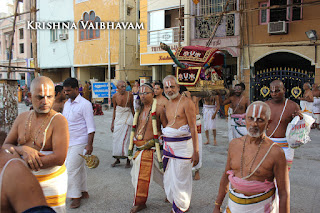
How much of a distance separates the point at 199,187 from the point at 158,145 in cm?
139

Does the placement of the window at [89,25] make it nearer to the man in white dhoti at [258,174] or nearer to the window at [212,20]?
the window at [212,20]

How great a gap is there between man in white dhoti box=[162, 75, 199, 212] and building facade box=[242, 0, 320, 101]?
8.54 m

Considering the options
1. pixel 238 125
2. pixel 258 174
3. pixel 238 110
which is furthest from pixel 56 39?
pixel 258 174

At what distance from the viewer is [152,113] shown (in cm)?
408

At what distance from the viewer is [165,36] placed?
16500 mm

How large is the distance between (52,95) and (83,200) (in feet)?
7.78

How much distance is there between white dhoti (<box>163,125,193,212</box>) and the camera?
371 centimetres

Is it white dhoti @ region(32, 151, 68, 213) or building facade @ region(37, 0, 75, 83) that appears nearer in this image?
white dhoti @ region(32, 151, 68, 213)

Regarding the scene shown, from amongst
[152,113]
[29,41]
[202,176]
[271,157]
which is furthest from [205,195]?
[29,41]

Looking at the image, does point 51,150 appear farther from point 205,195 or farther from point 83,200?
point 205,195

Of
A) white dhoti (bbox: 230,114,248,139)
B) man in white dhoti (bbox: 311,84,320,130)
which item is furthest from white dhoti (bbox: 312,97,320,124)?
white dhoti (bbox: 230,114,248,139)

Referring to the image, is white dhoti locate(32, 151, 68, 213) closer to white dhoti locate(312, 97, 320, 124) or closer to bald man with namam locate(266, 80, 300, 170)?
bald man with namam locate(266, 80, 300, 170)

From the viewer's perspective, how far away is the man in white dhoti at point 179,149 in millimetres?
3715

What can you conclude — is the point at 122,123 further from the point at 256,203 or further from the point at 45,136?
the point at 256,203
